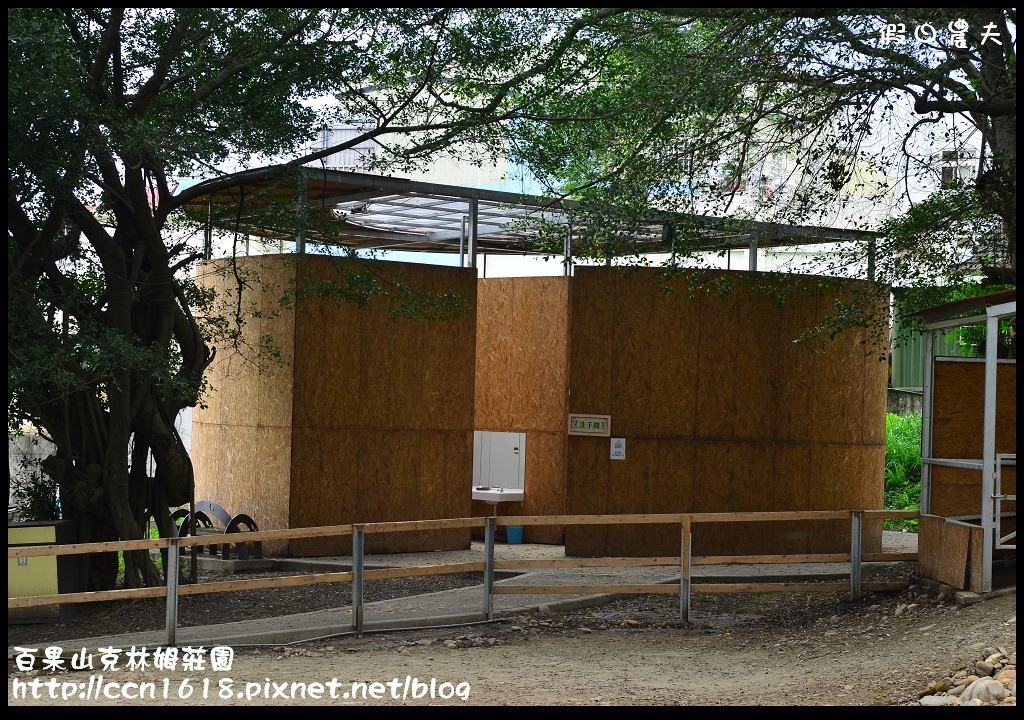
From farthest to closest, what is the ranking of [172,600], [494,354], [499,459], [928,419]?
[494,354], [499,459], [928,419], [172,600]

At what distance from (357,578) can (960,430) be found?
6.50 m

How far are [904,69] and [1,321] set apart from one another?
24.9ft

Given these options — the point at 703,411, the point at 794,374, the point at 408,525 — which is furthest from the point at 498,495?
the point at 408,525

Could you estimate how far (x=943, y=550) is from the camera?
10461mm

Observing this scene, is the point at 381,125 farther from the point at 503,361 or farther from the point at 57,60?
the point at 503,361

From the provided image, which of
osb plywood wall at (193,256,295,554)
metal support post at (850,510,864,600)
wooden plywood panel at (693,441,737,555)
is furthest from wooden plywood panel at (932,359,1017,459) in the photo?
osb plywood wall at (193,256,295,554)

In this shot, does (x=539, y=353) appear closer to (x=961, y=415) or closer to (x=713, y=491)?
(x=713, y=491)

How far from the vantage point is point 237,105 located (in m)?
10.4

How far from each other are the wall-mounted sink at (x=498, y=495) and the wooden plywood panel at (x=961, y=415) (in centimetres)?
579

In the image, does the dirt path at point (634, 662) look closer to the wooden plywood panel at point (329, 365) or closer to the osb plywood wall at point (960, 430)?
the osb plywood wall at point (960, 430)

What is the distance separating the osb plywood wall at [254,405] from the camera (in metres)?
13.4

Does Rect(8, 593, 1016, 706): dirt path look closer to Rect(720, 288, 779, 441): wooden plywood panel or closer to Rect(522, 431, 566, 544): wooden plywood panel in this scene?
Rect(720, 288, 779, 441): wooden plywood panel

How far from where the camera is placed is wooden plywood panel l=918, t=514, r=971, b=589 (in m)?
10.1

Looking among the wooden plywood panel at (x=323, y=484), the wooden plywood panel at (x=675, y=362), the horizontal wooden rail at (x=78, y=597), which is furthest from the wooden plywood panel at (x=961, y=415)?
the horizontal wooden rail at (x=78, y=597)
